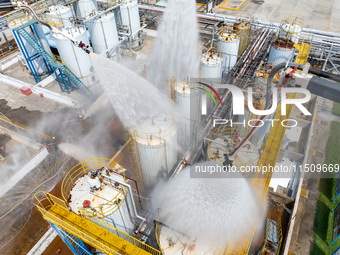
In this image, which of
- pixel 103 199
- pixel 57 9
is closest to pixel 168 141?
pixel 103 199

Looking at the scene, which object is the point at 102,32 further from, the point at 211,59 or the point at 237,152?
the point at 237,152

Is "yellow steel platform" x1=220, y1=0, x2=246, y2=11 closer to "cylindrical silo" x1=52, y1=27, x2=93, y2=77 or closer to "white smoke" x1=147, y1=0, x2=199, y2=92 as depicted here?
"white smoke" x1=147, y1=0, x2=199, y2=92

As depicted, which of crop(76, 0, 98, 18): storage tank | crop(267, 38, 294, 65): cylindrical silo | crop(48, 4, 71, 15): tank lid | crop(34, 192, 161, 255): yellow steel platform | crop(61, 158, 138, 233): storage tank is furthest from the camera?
crop(76, 0, 98, 18): storage tank

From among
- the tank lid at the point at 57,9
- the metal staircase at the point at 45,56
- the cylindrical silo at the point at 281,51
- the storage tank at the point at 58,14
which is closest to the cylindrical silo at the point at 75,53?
the metal staircase at the point at 45,56

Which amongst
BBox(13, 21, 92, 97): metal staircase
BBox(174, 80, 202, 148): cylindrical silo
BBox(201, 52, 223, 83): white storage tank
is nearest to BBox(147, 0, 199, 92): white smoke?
BBox(201, 52, 223, 83): white storage tank

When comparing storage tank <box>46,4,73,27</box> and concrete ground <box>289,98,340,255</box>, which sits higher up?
storage tank <box>46,4,73,27</box>

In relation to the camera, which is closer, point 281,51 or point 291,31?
point 281,51

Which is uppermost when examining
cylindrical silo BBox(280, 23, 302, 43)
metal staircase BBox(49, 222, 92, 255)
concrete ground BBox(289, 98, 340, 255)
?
cylindrical silo BBox(280, 23, 302, 43)
